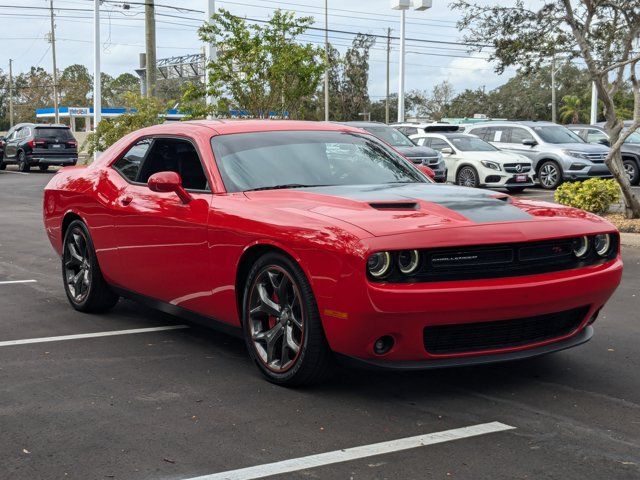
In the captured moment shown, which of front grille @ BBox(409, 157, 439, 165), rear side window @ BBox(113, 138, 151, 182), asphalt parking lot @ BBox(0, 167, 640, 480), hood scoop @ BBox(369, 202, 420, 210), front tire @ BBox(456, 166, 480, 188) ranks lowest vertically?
asphalt parking lot @ BBox(0, 167, 640, 480)

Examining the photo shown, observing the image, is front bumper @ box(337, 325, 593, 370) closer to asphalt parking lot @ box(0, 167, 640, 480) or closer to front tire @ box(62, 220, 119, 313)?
asphalt parking lot @ box(0, 167, 640, 480)

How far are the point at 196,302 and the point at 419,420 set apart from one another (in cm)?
191

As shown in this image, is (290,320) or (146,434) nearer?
(146,434)

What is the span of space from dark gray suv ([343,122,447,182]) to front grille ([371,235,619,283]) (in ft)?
49.2

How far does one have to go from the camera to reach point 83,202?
7145 millimetres

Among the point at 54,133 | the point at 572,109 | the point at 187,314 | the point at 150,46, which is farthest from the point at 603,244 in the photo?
the point at 572,109

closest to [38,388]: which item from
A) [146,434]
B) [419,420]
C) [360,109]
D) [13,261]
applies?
[146,434]

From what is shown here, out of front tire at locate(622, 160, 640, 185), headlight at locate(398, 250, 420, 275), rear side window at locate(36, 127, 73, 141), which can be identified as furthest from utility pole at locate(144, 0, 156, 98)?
headlight at locate(398, 250, 420, 275)

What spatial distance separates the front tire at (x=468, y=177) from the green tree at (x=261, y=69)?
4.44 m

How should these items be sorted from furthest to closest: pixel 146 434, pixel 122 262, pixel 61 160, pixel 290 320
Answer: pixel 61 160 < pixel 122 262 < pixel 290 320 < pixel 146 434

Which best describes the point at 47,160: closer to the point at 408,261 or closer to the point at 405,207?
the point at 405,207

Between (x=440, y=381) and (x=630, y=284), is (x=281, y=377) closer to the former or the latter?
(x=440, y=381)

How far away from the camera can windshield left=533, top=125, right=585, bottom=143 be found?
22.6 meters

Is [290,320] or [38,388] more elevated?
[290,320]
